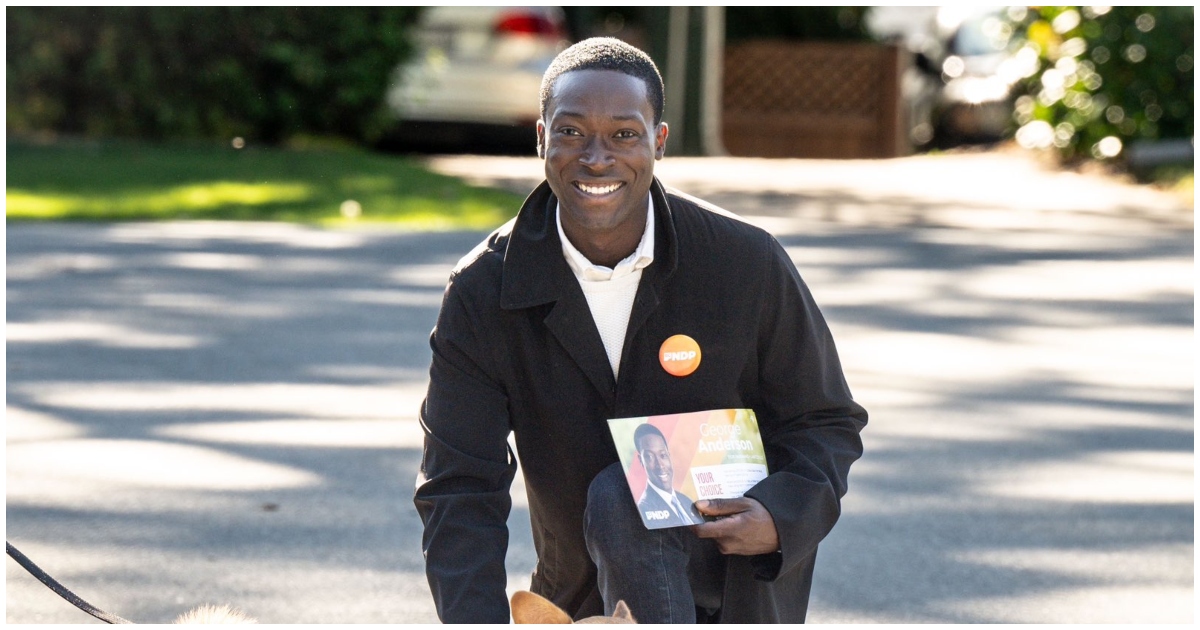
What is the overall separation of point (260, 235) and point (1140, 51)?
7.73 meters

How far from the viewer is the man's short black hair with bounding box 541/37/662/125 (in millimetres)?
2730

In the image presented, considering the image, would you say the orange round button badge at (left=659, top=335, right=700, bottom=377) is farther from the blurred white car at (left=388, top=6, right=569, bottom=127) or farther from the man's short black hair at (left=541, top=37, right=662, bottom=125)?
the blurred white car at (left=388, top=6, right=569, bottom=127)

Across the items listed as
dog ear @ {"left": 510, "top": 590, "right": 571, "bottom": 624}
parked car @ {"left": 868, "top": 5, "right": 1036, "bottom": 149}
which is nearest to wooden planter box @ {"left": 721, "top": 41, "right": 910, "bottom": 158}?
parked car @ {"left": 868, "top": 5, "right": 1036, "bottom": 149}

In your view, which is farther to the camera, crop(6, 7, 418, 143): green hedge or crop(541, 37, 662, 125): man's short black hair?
crop(6, 7, 418, 143): green hedge

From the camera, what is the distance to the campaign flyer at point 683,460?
277 cm

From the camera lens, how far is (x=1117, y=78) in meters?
13.5

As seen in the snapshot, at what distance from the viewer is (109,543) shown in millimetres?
4586

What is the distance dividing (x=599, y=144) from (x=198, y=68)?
12492 mm

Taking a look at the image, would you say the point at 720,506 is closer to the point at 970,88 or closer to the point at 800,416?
the point at 800,416

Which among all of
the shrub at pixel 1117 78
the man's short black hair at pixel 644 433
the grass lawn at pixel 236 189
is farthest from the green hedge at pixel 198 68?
the man's short black hair at pixel 644 433

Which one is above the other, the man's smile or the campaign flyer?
the man's smile

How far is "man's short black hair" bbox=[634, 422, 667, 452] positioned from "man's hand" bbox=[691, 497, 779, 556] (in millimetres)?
142

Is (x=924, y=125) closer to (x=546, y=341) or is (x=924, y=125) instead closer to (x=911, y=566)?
(x=911, y=566)

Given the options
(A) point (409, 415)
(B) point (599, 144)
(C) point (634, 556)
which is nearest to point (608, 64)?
(B) point (599, 144)
